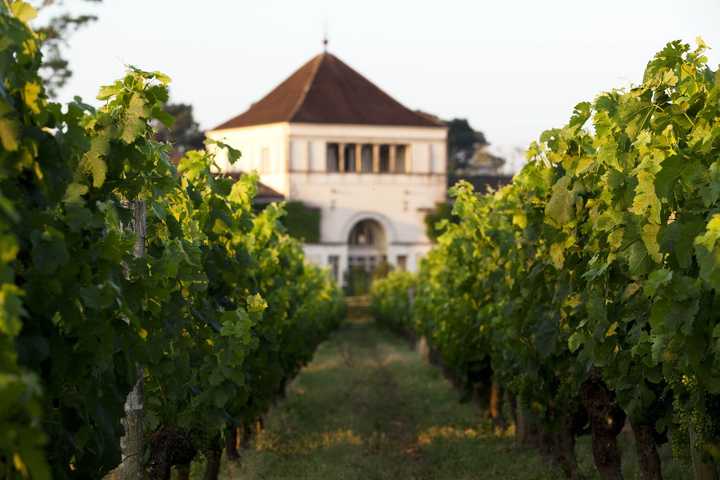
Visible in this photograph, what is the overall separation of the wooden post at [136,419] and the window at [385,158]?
193ft

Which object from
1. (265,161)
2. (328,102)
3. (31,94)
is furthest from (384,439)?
(328,102)

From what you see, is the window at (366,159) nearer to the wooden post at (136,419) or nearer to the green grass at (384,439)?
the green grass at (384,439)

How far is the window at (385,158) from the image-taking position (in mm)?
65625

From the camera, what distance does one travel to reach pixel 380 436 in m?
14.2

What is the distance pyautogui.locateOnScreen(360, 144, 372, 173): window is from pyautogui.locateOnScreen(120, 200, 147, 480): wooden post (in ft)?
191

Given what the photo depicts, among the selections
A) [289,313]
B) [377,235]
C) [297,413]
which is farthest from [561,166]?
[377,235]

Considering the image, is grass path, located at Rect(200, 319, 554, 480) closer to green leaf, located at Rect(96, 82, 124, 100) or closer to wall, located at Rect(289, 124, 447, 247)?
green leaf, located at Rect(96, 82, 124, 100)

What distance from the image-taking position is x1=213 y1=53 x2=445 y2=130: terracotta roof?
63500 millimetres

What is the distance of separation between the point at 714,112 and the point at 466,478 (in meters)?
5.65

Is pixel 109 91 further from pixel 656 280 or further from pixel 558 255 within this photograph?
pixel 558 255

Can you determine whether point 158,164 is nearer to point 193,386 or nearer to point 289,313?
point 193,386

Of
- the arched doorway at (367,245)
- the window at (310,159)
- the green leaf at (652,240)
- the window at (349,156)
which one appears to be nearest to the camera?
the green leaf at (652,240)

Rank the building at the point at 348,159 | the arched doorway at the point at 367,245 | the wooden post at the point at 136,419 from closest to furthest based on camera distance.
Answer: the wooden post at the point at 136,419, the building at the point at 348,159, the arched doorway at the point at 367,245

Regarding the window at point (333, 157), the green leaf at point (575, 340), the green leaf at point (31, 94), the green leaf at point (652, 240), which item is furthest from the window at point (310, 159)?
the green leaf at point (31, 94)
